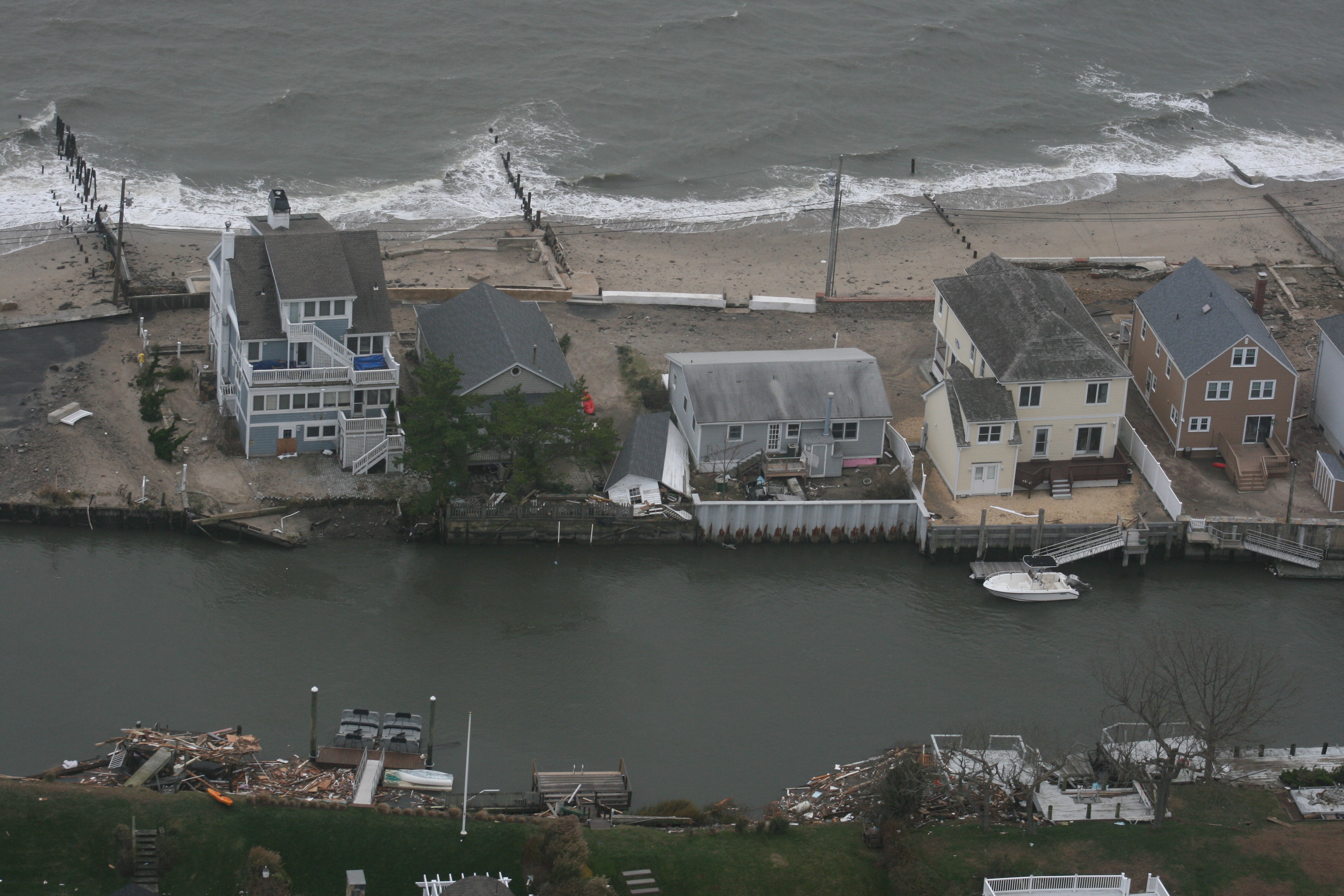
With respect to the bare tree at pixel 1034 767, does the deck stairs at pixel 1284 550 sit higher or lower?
higher

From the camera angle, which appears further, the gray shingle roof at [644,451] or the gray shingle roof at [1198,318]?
the gray shingle roof at [1198,318]

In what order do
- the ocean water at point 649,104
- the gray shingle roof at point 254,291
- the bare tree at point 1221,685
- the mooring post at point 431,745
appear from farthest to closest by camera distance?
1. the ocean water at point 649,104
2. the gray shingle roof at point 254,291
3. the mooring post at point 431,745
4. the bare tree at point 1221,685

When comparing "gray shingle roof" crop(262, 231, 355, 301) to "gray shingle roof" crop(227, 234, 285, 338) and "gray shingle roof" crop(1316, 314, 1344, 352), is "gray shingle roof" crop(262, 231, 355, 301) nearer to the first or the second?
"gray shingle roof" crop(227, 234, 285, 338)

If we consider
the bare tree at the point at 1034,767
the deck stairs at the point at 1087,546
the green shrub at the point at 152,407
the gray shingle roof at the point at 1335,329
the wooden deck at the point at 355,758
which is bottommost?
the wooden deck at the point at 355,758

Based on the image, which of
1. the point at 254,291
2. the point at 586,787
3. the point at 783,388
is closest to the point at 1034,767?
the point at 586,787

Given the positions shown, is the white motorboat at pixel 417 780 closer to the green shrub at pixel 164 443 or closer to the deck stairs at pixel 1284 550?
the green shrub at pixel 164 443

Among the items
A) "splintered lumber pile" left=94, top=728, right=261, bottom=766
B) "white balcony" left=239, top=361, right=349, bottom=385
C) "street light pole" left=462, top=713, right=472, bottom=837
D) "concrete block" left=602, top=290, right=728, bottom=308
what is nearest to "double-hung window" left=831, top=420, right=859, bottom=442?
"concrete block" left=602, top=290, right=728, bottom=308

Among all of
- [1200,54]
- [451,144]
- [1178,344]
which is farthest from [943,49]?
[1178,344]

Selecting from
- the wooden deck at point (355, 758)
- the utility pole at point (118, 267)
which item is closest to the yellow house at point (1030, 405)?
the wooden deck at point (355, 758)
